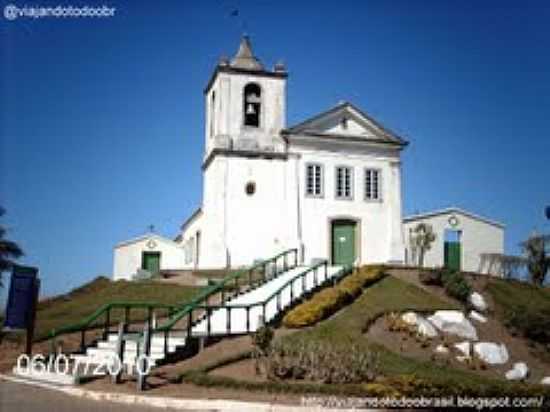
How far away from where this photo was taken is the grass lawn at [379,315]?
15.8 meters

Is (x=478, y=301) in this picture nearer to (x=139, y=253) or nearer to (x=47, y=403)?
(x=47, y=403)

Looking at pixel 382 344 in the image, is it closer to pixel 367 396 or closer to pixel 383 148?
pixel 367 396

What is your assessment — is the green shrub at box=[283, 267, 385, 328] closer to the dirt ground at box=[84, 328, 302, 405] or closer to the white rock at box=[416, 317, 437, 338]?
the white rock at box=[416, 317, 437, 338]

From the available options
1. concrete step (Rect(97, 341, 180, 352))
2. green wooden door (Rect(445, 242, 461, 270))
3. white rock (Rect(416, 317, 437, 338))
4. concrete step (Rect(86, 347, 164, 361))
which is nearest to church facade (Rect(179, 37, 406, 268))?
green wooden door (Rect(445, 242, 461, 270))

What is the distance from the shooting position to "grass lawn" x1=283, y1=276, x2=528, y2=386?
15.8 metres

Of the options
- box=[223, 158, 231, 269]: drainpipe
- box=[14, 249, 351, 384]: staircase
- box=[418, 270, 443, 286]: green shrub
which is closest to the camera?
box=[14, 249, 351, 384]: staircase

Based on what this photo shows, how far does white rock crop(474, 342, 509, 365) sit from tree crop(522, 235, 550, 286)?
19.9 metres

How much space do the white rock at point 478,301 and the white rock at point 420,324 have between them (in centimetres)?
357

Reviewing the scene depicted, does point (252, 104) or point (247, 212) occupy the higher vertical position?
point (252, 104)

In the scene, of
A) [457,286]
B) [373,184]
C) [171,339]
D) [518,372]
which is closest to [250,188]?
[373,184]

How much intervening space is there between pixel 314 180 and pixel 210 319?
14406mm

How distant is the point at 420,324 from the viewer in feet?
68.9

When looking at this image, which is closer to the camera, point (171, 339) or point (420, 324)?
point (171, 339)

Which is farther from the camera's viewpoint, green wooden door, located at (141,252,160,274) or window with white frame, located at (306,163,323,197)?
green wooden door, located at (141,252,160,274)
